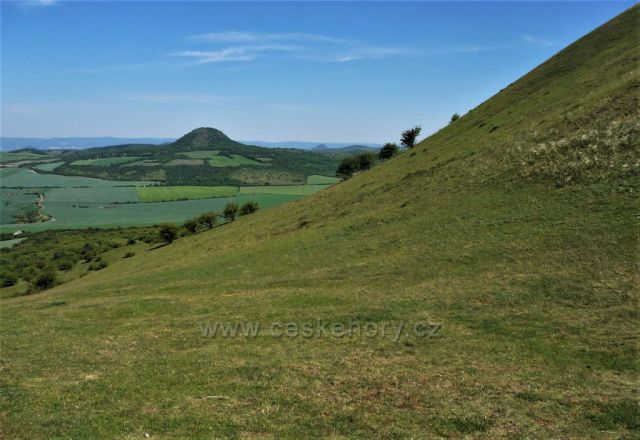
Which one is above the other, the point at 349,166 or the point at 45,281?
the point at 349,166

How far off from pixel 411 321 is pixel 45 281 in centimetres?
8226

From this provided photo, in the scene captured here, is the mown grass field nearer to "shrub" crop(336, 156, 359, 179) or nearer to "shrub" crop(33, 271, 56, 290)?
"shrub" crop(33, 271, 56, 290)

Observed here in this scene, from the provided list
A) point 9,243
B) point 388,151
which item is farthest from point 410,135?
point 9,243

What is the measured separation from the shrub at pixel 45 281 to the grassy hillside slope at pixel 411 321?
150 ft

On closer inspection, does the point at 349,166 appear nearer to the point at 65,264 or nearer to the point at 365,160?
the point at 365,160

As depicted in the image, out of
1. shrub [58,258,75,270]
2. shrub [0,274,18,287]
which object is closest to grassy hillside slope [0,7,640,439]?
shrub [0,274,18,287]

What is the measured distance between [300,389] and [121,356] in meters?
9.90

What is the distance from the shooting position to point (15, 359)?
63.6 ft

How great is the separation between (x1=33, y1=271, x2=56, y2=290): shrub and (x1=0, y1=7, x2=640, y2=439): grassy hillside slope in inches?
1799

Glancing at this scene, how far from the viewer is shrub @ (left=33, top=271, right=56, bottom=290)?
257 ft

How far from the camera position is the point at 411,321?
21.9 m

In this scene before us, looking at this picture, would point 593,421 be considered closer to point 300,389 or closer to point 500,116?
point 300,389

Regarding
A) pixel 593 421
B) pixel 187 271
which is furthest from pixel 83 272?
pixel 593 421

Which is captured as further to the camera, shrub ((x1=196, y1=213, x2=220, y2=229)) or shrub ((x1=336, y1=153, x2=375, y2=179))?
shrub ((x1=336, y1=153, x2=375, y2=179))
